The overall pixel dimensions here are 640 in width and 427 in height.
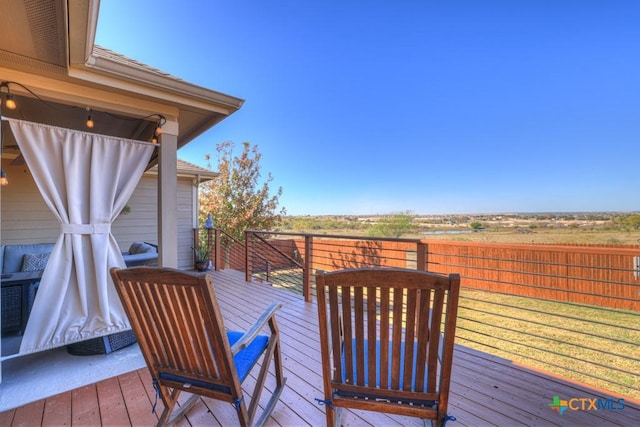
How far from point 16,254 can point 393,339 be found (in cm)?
655

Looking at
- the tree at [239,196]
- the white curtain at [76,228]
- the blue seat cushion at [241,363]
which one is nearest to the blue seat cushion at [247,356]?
the blue seat cushion at [241,363]

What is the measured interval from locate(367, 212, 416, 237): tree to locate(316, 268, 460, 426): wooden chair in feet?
42.4

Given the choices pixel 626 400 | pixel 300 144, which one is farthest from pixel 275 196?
pixel 626 400

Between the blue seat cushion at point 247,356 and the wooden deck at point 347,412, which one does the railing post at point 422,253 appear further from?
the blue seat cushion at point 247,356

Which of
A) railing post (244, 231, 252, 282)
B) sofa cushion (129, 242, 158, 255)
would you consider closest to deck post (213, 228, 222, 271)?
railing post (244, 231, 252, 282)

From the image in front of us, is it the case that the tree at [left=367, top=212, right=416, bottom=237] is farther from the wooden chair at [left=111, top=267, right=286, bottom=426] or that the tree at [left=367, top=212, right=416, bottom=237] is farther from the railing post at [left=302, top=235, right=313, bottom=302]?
the wooden chair at [left=111, top=267, right=286, bottom=426]

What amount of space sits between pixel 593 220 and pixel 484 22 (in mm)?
7081

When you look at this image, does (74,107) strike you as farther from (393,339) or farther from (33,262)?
(393,339)

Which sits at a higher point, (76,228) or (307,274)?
(76,228)

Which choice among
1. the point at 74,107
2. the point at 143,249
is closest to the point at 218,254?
the point at 143,249

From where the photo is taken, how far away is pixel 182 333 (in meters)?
1.27

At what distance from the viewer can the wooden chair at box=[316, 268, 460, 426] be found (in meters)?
1.04

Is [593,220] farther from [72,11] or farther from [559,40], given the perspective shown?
[72,11]

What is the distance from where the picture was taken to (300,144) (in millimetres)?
13438
